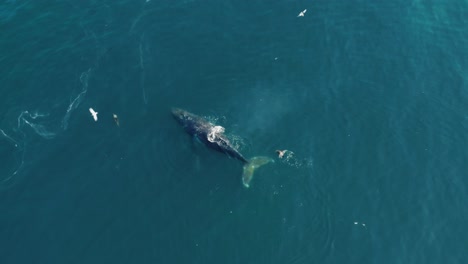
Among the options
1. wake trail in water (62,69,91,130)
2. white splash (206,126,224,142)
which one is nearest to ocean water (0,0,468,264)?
wake trail in water (62,69,91,130)

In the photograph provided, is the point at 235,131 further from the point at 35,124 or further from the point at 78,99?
the point at 35,124

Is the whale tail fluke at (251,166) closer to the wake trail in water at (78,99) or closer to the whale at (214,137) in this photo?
the whale at (214,137)

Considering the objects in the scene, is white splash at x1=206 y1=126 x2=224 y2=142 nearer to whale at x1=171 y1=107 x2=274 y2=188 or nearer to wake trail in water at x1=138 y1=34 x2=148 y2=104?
whale at x1=171 y1=107 x2=274 y2=188

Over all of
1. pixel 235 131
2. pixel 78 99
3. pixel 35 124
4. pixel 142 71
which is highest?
pixel 35 124

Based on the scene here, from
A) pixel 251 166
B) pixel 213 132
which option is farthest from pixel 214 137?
pixel 251 166

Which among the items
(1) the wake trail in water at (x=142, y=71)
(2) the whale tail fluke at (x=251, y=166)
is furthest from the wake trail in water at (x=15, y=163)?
(2) the whale tail fluke at (x=251, y=166)

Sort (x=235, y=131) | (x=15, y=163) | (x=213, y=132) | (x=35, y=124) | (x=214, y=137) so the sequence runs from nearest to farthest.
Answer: (x=15, y=163)
(x=214, y=137)
(x=213, y=132)
(x=235, y=131)
(x=35, y=124)

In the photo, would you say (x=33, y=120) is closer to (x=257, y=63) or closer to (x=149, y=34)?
(x=149, y=34)
